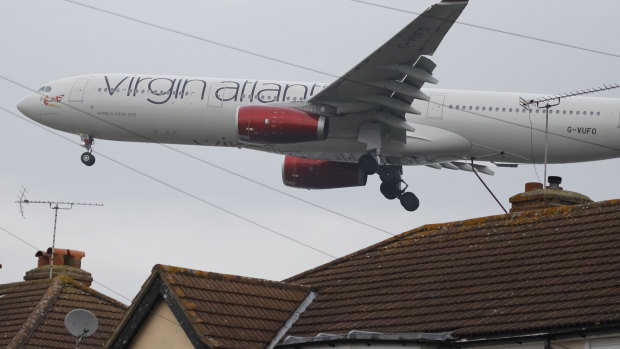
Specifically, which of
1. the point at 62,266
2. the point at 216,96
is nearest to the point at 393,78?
the point at 216,96

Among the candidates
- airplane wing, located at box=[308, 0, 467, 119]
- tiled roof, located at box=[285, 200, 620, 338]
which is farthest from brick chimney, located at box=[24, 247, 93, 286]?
airplane wing, located at box=[308, 0, 467, 119]

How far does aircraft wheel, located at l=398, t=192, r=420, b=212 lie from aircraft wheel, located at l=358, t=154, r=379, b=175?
2574 mm

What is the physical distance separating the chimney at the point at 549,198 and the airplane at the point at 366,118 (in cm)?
2139

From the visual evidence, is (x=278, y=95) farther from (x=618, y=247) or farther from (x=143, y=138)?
(x=618, y=247)

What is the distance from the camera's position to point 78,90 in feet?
175

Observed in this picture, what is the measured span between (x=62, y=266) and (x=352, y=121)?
58.8 feet

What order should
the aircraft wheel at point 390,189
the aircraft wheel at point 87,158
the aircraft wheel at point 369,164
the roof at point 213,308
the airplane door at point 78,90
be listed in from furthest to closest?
the aircraft wheel at point 87,158 → the airplane door at point 78,90 → the aircraft wheel at point 390,189 → the aircraft wheel at point 369,164 → the roof at point 213,308

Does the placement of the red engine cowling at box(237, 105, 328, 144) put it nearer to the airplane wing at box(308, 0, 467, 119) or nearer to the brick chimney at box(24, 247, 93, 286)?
the airplane wing at box(308, 0, 467, 119)

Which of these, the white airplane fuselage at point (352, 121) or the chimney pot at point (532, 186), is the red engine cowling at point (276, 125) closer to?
the white airplane fuselage at point (352, 121)

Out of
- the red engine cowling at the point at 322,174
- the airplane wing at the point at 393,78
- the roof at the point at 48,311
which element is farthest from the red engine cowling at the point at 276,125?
the roof at the point at 48,311

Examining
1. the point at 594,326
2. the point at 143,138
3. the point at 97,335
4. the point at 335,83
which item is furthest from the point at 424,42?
the point at 594,326

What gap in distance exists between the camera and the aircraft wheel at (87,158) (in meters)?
54.5

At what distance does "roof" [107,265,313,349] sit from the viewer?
21297 mm

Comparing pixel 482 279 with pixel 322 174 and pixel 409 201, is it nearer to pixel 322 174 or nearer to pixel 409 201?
pixel 409 201
